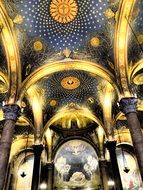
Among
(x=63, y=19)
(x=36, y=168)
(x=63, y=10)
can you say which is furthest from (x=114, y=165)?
(x=63, y=10)

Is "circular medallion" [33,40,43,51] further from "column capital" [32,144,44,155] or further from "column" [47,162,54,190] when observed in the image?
"column" [47,162,54,190]

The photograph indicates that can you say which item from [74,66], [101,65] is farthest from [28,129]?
[101,65]

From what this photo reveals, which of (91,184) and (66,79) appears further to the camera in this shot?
(91,184)

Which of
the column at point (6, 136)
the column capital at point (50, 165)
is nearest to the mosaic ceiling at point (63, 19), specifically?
the column at point (6, 136)

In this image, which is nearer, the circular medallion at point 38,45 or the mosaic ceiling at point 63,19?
the mosaic ceiling at point 63,19

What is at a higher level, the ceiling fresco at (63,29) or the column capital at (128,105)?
the ceiling fresco at (63,29)

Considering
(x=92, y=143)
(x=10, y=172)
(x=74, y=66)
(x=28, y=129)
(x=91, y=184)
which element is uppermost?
(x=74, y=66)

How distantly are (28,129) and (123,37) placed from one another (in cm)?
963

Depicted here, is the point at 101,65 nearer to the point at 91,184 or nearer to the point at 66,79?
the point at 66,79

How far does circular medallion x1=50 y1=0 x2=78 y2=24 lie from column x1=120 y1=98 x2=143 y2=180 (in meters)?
4.63

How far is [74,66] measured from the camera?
35.8 feet

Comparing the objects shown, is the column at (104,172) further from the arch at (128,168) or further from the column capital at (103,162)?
the arch at (128,168)

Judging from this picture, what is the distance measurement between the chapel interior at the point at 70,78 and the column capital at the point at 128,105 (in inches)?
1.6

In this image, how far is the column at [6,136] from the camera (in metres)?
7.19
